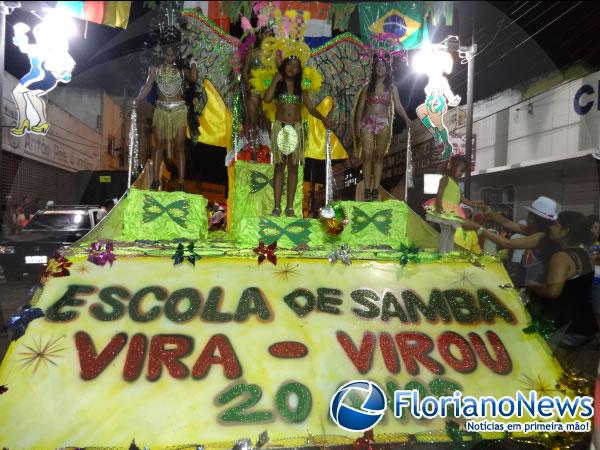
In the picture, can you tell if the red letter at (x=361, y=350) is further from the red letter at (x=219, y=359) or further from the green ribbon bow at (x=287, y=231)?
the green ribbon bow at (x=287, y=231)

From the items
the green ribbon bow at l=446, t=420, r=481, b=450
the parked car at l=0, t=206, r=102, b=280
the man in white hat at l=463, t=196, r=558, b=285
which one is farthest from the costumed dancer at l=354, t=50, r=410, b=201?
the parked car at l=0, t=206, r=102, b=280

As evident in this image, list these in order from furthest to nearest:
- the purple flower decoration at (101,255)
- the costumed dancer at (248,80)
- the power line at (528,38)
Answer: the power line at (528,38) → the costumed dancer at (248,80) → the purple flower decoration at (101,255)

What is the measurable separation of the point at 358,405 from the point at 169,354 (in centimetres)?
125

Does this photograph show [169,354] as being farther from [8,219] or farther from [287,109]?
[8,219]

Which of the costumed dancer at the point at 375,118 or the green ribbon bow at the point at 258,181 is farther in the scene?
the green ribbon bow at the point at 258,181

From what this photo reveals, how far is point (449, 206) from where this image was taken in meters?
4.64

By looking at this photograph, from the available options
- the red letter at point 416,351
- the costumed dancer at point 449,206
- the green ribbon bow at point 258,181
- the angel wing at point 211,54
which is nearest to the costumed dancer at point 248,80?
the angel wing at point 211,54

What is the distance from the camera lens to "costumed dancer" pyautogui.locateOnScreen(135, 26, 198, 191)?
4.86 metres

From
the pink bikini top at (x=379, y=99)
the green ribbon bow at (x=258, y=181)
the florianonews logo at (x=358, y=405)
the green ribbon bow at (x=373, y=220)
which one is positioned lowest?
the florianonews logo at (x=358, y=405)

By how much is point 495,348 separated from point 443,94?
3.38 m

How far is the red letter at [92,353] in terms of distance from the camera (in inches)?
106

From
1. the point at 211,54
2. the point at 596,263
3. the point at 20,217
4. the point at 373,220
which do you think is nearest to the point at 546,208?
the point at 373,220

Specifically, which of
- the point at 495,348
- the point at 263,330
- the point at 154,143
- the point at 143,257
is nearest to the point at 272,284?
→ the point at 263,330

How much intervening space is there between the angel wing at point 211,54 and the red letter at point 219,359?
159 inches
